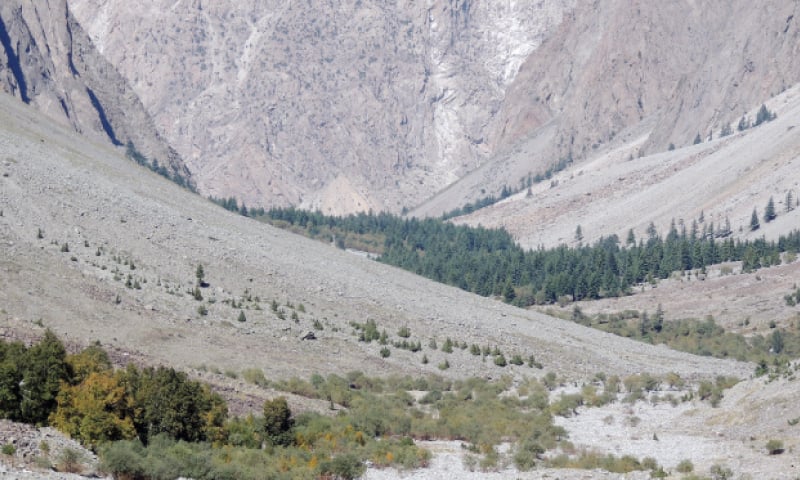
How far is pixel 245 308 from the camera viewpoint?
8906 centimetres

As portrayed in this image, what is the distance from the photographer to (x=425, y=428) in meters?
61.1

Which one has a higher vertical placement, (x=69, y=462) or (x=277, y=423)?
(x=277, y=423)

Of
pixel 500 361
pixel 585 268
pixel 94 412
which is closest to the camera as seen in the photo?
pixel 94 412

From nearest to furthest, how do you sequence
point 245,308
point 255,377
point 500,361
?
point 255,377 < point 245,308 < point 500,361

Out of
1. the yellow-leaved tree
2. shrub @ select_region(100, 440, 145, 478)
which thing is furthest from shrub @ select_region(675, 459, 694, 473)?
shrub @ select_region(100, 440, 145, 478)

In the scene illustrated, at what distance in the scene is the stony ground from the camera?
214 feet

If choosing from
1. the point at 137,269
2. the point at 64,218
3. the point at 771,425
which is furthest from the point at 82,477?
the point at 64,218

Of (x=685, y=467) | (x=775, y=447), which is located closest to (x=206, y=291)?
(x=685, y=467)

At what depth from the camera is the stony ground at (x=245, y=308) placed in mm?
65125

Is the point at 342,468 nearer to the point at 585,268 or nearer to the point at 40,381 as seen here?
the point at 40,381

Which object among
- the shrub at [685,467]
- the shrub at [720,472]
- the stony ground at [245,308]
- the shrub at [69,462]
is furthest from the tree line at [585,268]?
the shrub at [69,462]

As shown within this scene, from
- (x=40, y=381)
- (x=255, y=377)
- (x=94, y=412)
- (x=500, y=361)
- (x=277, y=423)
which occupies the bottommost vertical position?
(x=94, y=412)

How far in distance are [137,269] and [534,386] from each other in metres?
25.2

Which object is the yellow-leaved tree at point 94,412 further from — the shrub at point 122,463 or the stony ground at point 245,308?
the stony ground at point 245,308
